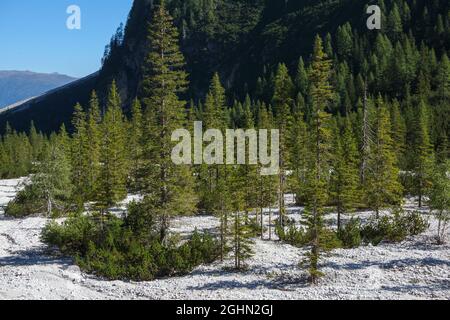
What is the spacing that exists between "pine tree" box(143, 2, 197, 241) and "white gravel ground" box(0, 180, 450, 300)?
5155mm

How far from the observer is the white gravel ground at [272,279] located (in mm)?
21469

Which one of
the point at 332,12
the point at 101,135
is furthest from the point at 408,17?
the point at 101,135

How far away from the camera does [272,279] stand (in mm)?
24109

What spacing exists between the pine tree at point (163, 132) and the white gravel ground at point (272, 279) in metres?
5.15

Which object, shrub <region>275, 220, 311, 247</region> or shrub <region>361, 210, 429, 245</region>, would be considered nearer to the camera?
shrub <region>275, 220, 311, 247</region>

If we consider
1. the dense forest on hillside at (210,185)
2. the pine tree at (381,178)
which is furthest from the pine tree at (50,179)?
the pine tree at (381,178)

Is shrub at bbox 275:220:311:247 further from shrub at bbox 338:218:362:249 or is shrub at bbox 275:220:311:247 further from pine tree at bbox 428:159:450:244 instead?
pine tree at bbox 428:159:450:244

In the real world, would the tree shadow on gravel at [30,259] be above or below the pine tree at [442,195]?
below

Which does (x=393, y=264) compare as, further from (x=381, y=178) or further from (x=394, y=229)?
(x=381, y=178)

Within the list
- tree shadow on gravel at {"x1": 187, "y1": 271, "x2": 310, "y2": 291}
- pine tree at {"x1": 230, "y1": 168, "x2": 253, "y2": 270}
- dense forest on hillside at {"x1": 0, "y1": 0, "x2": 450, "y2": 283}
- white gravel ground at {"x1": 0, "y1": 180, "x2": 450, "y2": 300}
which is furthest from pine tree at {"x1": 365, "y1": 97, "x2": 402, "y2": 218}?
tree shadow on gravel at {"x1": 187, "y1": 271, "x2": 310, "y2": 291}

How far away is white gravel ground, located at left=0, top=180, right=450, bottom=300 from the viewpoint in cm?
2147

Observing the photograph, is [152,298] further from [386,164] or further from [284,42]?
[284,42]

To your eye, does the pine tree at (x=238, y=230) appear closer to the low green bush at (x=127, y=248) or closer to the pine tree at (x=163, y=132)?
the low green bush at (x=127, y=248)

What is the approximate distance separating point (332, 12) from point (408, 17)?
1666 inches
